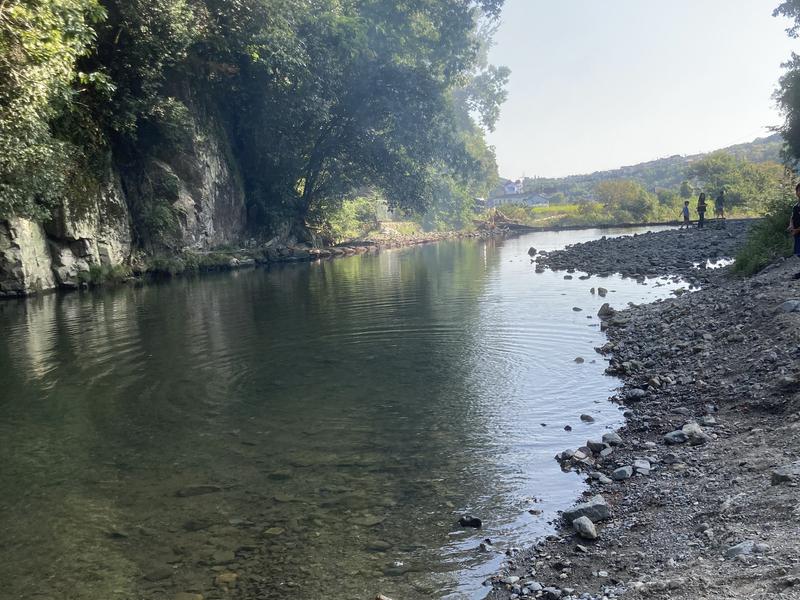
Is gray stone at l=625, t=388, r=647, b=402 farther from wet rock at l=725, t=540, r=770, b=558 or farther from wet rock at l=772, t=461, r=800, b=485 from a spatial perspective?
wet rock at l=725, t=540, r=770, b=558

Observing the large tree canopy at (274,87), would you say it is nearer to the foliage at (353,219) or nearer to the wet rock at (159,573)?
the foliage at (353,219)

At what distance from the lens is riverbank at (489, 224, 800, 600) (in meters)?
4.52

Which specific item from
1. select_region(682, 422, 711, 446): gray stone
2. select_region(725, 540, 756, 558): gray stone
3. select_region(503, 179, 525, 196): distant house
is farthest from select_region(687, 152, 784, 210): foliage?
select_region(503, 179, 525, 196): distant house

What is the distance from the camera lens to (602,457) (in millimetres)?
7383

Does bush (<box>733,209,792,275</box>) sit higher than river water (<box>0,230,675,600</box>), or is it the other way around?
bush (<box>733,209,792,275</box>)

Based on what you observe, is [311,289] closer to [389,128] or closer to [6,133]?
[6,133]

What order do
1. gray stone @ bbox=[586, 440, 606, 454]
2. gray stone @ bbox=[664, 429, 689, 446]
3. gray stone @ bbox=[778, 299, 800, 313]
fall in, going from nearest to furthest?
gray stone @ bbox=[664, 429, 689, 446]
gray stone @ bbox=[586, 440, 606, 454]
gray stone @ bbox=[778, 299, 800, 313]

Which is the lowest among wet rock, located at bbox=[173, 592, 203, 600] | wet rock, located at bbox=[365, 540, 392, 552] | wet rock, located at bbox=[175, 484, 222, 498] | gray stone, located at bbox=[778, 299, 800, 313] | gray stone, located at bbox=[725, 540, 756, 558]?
wet rock, located at bbox=[365, 540, 392, 552]

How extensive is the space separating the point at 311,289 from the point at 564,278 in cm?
1014

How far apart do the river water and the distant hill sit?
106 m

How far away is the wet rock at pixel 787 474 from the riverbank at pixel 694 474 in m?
0.01

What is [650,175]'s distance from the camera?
472ft

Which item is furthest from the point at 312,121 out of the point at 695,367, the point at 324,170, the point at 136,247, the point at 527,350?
the point at 695,367

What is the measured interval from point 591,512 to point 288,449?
397 cm
